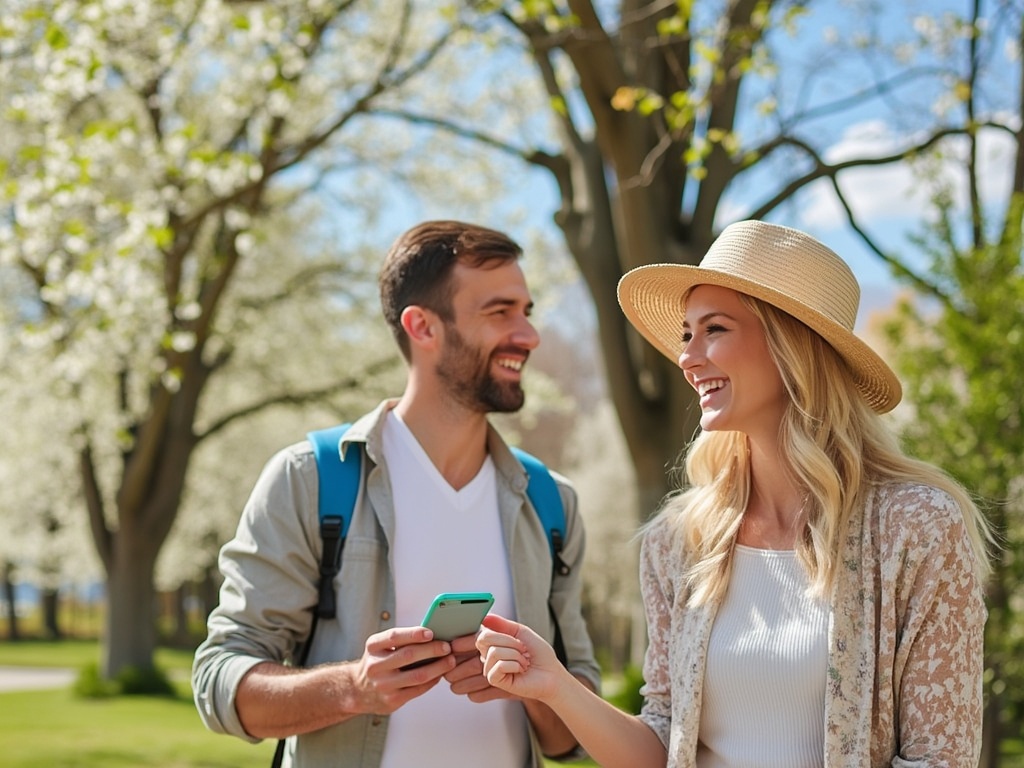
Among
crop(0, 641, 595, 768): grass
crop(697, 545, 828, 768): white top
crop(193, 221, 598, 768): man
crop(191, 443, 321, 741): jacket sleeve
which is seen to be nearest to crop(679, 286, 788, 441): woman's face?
crop(697, 545, 828, 768): white top

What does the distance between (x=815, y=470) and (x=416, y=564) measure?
53.2 inches

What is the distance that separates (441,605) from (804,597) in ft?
2.92

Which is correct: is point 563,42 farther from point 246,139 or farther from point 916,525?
point 246,139

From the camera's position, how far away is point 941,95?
13094 mm

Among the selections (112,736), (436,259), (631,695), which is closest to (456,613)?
(436,259)

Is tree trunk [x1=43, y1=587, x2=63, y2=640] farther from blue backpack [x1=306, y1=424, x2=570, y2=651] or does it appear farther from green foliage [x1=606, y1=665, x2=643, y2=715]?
blue backpack [x1=306, y1=424, x2=570, y2=651]

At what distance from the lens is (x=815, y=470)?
2.95 m

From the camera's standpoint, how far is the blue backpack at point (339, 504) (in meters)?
3.64

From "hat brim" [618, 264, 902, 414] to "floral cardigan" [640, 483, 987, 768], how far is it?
0.36 metres

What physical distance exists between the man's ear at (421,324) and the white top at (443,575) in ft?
0.91

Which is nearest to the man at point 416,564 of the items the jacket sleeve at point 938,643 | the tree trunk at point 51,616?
the jacket sleeve at point 938,643

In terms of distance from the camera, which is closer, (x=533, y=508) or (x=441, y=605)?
(x=441, y=605)

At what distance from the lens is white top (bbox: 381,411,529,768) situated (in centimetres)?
362

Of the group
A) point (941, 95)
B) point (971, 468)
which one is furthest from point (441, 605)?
point (941, 95)
